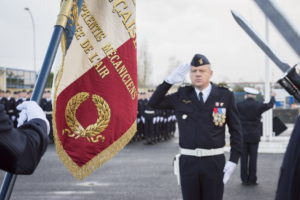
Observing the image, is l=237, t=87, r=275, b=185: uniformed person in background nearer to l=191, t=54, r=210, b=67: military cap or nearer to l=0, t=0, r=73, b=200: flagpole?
l=191, t=54, r=210, b=67: military cap

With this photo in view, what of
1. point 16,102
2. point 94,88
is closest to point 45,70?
point 94,88

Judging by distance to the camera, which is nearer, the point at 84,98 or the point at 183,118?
the point at 84,98

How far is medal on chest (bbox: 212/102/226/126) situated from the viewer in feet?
12.0

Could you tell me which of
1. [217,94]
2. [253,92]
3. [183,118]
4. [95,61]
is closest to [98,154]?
[95,61]

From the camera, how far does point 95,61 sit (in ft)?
10.3

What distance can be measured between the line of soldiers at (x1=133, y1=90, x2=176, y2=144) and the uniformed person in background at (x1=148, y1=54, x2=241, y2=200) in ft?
29.5

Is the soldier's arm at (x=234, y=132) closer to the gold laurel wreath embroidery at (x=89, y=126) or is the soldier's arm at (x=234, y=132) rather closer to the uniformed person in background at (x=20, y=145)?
the gold laurel wreath embroidery at (x=89, y=126)

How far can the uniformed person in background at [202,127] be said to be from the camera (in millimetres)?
3502

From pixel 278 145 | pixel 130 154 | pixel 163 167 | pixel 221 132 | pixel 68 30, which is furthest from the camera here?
pixel 278 145

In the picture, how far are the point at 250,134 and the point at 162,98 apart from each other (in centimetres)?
398

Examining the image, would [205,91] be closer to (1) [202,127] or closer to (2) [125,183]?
(1) [202,127]

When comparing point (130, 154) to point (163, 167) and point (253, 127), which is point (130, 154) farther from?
point (253, 127)

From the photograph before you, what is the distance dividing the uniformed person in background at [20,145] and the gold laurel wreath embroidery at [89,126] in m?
1.41

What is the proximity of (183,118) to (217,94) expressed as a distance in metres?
0.38
